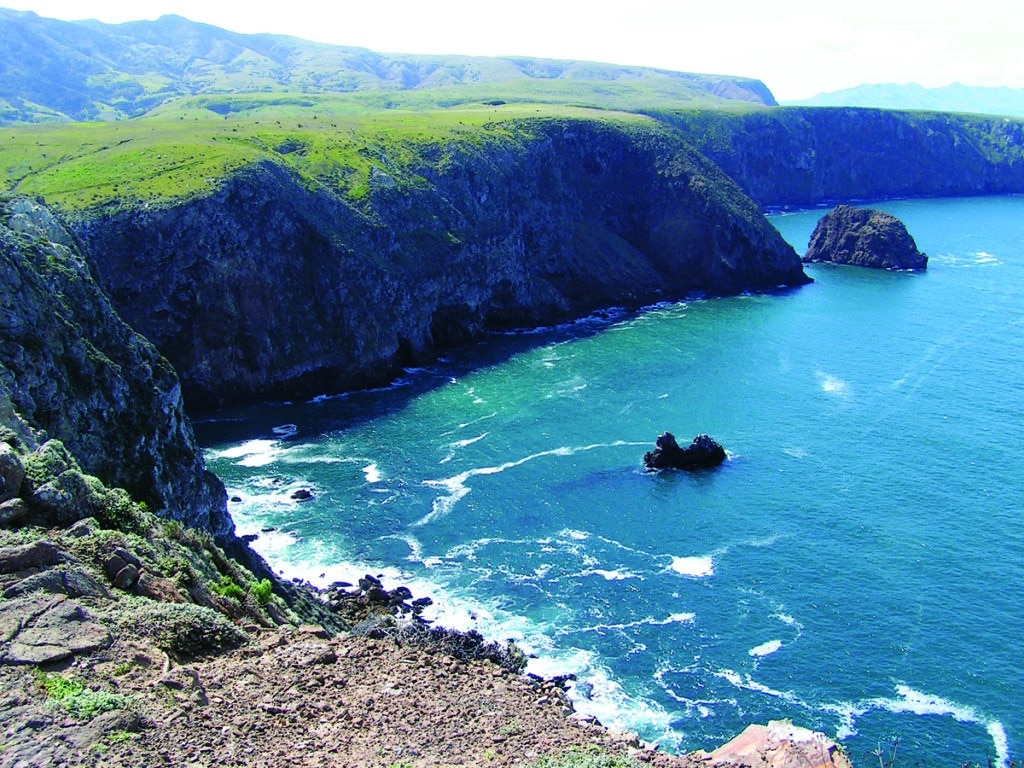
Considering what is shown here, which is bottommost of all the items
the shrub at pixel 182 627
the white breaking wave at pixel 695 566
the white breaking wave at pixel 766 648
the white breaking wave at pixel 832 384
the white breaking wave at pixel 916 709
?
the white breaking wave at pixel 695 566

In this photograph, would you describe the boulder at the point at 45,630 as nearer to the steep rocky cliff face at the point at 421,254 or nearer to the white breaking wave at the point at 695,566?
the white breaking wave at the point at 695,566

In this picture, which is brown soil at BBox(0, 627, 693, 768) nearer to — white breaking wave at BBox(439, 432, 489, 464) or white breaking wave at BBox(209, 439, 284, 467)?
white breaking wave at BBox(439, 432, 489, 464)

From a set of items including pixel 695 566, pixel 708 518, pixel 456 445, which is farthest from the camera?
pixel 456 445

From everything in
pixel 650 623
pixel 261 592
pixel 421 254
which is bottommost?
pixel 650 623

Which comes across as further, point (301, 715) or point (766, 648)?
point (766, 648)

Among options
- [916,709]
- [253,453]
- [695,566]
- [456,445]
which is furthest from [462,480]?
[916,709]


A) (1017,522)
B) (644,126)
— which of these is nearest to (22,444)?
(1017,522)

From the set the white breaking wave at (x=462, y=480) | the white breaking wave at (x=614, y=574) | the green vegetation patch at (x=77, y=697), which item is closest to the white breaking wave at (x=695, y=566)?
the white breaking wave at (x=614, y=574)

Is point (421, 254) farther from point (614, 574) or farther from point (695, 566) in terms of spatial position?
point (695, 566)
